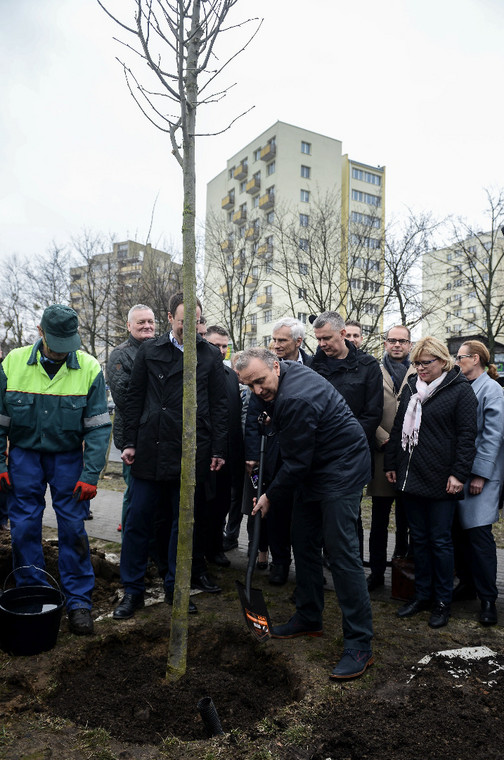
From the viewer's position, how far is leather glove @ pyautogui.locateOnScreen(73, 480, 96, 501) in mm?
3756

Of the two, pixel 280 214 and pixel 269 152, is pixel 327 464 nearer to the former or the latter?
pixel 280 214

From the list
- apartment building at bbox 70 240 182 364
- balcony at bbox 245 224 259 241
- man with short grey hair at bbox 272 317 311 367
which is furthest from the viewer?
balcony at bbox 245 224 259 241

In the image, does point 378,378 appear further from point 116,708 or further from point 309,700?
point 116,708

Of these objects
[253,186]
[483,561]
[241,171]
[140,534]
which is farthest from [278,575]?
[241,171]

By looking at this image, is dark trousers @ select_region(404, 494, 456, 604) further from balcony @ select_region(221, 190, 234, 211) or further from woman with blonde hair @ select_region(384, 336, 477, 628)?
balcony @ select_region(221, 190, 234, 211)

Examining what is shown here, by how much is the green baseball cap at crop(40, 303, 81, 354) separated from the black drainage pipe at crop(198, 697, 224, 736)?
7.63ft

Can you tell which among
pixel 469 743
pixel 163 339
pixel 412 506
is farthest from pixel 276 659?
pixel 163 339

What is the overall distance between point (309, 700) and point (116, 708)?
38.9 inches

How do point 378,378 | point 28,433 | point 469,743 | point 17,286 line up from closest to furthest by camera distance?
point 469,743
point 28,433
point 378,378
point 17,286

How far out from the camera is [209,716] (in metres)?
2.50

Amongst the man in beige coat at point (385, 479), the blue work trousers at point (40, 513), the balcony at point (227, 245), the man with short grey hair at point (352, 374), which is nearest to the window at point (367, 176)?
the balcony at point (227, 245)

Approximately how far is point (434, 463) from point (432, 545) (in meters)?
0.59

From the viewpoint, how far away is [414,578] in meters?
4.21

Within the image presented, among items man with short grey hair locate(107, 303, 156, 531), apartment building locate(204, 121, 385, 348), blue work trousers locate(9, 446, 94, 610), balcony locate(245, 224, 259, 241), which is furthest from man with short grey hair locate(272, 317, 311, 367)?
balcony locate(245, 224, 259, 241)
